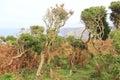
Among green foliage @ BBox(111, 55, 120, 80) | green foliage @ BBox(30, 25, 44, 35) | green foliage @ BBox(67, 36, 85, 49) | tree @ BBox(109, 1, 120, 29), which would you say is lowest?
green foliage @ BBox(111, 55, 120, 80)

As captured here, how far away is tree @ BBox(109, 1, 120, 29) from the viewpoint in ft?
43.6

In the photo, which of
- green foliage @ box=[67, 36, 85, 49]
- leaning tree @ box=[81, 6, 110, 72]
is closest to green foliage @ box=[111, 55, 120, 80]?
leaning tree @ box=[81, 6, 110, 72]

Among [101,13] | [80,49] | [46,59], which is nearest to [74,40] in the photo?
[80,49]

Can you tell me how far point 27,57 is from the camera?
14.7 m

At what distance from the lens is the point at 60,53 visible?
1498 cm

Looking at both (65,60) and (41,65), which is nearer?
(41,65)

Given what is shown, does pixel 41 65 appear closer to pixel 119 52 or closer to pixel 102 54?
pixel 102 54

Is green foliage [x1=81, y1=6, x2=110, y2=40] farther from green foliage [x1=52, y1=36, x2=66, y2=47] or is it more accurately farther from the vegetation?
green foliage [x1=52, y1=36, x2=66, y2=47]

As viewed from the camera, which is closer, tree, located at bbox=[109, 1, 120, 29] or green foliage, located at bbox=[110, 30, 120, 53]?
green foliage, located at bbox=[110, 30, 120, 53]

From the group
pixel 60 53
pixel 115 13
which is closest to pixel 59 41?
pixel 60 53

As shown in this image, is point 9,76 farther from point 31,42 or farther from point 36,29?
point 36,29

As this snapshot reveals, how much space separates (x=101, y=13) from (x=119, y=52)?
228 centimetres

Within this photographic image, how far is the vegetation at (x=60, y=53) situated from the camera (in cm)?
1273

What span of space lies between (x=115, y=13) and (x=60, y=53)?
9.87 ft
